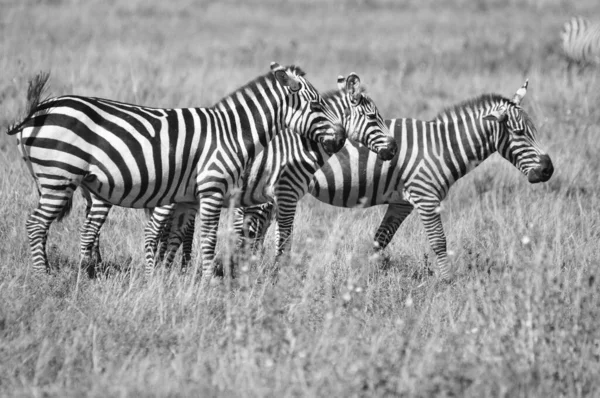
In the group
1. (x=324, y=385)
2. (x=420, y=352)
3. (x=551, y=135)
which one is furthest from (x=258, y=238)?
(x=551, y=135)

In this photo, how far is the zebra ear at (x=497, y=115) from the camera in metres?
8.18

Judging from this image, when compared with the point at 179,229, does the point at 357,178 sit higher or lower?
higher

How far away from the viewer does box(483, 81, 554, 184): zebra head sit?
808 cm

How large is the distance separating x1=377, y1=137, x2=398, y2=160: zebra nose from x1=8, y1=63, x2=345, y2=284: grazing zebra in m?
0.41

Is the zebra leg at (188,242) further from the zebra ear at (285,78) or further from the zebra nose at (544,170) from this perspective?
the zebra nose at (544,170)

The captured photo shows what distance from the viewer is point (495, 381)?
4961 millimetres

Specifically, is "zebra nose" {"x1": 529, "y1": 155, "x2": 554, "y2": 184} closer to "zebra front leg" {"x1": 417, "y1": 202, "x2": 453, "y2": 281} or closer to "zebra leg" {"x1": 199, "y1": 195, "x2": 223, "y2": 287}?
"zebra front leg" {"x1": 417, "y1": 202, "x2": 453, "y2": 281}

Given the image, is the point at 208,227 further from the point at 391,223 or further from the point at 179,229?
the point at 391,223

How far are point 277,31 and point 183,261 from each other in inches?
589

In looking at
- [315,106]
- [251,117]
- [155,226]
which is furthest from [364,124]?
[155,226]

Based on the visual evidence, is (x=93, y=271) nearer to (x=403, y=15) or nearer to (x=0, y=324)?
(x=0, y=324)

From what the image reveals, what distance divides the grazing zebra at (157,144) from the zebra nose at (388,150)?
411 millimetres

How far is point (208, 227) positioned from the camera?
23.2 ft

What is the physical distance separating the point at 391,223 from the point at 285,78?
6.90 feet
